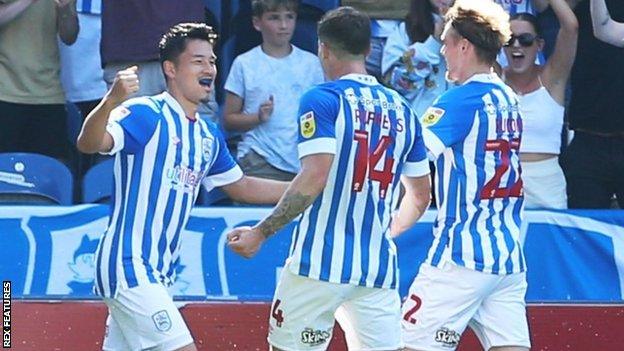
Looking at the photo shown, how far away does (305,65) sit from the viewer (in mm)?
9188

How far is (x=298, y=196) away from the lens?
6051 mm

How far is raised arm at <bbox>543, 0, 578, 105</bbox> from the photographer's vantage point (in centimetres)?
907

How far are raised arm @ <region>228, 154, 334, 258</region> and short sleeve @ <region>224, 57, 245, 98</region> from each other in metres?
3.11

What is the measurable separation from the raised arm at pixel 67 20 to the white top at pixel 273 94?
0.97m

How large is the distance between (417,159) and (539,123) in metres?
2.60

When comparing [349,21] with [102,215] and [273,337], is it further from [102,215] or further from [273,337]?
[102,215]

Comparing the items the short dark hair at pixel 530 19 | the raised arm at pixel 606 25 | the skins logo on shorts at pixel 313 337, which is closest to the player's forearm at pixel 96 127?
the skins logo on shorts at pixel 313 337

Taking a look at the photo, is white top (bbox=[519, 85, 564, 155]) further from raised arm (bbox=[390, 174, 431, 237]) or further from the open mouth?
the open mouth

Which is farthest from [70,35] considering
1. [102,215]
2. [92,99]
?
[102,215]

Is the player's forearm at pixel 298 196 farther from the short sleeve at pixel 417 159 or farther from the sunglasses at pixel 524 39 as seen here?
the sunglasses at pixel 524 39

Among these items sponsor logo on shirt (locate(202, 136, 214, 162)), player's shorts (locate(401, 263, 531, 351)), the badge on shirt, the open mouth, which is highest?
the open mouth

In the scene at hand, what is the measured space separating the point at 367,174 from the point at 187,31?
1.01 metres

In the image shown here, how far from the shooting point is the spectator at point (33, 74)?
9.09 metres

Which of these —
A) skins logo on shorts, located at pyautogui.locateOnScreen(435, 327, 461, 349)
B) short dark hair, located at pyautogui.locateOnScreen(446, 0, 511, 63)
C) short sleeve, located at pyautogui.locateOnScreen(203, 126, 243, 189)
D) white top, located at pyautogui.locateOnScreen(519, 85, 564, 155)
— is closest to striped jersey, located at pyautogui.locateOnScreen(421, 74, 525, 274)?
short dark hair, located at pyautogui.locateOnScreen(446, 0, 511, 63)
